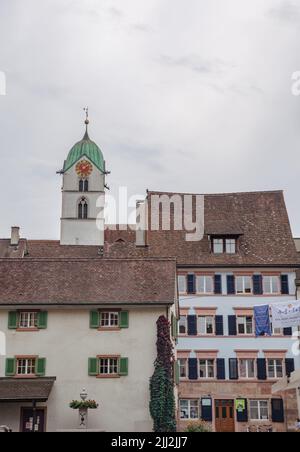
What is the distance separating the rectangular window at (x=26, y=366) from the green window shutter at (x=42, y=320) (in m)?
1.63

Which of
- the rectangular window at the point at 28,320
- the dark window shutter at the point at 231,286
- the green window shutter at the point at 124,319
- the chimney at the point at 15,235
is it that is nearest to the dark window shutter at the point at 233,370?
the dark window shutter at the point at 231,286

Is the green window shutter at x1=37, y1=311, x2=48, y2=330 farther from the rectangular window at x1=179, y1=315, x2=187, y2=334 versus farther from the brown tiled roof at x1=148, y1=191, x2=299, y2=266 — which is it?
the brown tiled roof at x1=148, y1=191, x2=299, y2=266

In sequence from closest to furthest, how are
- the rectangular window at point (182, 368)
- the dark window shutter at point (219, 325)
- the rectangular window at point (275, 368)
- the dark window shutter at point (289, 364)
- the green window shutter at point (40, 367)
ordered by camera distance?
the green window shutter at point (40, 367), the dark window shutter at point (289, 364), the rectangular window at point (275, 368), the rectangular window at point (182, 368), the dark window shutter at point (219, 325)

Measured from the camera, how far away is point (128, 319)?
3516cm

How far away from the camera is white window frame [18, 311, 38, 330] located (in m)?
35.3

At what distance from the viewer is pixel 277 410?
48.8m

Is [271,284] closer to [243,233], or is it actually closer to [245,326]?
[245,326]

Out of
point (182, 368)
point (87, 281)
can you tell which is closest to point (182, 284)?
point (182, 368)

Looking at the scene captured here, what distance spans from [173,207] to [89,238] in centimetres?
2648

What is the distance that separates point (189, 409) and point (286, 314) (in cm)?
1774

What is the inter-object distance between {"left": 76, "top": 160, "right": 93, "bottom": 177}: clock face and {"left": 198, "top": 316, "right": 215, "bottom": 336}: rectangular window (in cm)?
4038

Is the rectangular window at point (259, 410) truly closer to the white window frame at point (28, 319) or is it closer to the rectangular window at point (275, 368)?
the rectangular window at point (275, 368)

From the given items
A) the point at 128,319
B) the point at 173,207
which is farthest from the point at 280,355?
the point at 128,319

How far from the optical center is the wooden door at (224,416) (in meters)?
48.6
